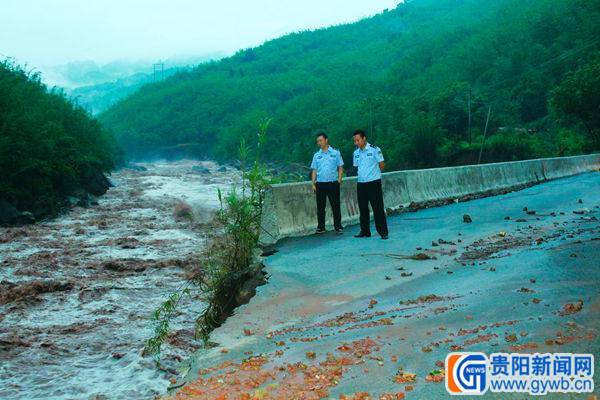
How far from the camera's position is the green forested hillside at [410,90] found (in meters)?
51.0

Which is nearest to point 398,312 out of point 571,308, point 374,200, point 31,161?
point 571,308

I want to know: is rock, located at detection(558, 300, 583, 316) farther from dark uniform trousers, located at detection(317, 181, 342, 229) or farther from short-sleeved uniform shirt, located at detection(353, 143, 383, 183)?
dark uniform trousers, located at detection(317, 181, 342, 229)

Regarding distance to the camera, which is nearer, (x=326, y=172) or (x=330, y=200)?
(x=326, y=172)

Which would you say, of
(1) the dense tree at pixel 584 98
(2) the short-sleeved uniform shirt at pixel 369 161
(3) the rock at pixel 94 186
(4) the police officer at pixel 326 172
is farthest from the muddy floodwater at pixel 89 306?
(1) the dense tree at pixel 584 98

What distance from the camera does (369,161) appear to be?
11.3 m

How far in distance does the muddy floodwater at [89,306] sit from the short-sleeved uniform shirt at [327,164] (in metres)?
3.33

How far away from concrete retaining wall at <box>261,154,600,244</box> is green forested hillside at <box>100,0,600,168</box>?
78.1 ft

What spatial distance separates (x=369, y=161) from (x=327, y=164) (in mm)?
957

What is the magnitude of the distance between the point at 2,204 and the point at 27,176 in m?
3.56

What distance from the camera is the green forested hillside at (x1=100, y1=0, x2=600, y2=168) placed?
167 ft

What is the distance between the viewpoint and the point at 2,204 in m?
23.0

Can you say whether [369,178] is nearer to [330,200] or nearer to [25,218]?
[330,200]

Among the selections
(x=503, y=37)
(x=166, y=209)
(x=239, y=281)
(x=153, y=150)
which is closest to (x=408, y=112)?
(x=503, y=37)

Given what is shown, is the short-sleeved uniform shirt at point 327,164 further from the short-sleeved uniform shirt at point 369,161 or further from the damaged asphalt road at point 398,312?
the damaged asphalt road at point 398,312
